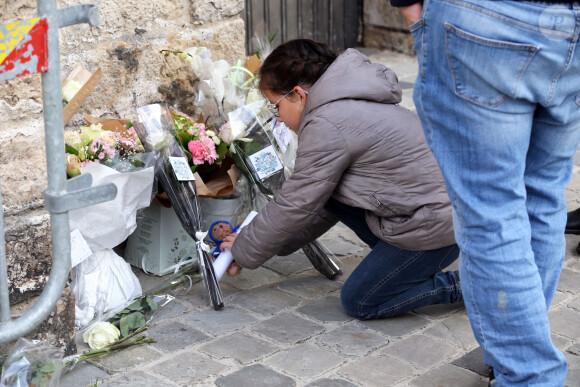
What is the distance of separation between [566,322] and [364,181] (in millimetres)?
824

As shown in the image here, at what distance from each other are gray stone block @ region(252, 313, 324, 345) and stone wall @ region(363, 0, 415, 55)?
3.53m

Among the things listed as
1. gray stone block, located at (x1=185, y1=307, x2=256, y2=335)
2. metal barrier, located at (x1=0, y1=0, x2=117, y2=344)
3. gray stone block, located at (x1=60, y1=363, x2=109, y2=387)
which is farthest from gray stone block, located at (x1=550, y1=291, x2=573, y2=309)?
metal barrier, located at (x1=0, y1=0, x2=117, y2=344)

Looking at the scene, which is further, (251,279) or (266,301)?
(251,279)

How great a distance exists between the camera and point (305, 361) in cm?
248

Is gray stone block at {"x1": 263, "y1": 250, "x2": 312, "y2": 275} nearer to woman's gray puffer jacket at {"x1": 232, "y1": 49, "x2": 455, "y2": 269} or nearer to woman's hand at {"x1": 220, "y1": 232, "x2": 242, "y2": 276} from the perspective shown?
woman's hand at {"x1": 220, "y1": 232, "x2": 242, "y2": 276}

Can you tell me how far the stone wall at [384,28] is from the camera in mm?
5855

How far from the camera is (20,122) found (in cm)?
220

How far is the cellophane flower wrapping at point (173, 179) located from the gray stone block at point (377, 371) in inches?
27.0

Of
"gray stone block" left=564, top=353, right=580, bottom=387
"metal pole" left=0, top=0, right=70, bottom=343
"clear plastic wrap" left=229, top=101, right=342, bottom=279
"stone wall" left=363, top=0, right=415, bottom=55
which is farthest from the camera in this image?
"stone wall" left=363, top=0, right=415, bottom=55

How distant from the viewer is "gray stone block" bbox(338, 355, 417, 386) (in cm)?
235

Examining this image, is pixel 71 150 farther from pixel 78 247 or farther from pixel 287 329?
pixel 287 329

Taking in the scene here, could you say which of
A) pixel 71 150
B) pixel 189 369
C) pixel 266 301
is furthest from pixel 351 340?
pixel 71 150

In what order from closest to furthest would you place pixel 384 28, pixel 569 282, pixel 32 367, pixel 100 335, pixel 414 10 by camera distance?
1. pixel 414 10
2. pixel 32 367
3. pixel 100 335
4. pixel 569 282
5. pixel 384 28

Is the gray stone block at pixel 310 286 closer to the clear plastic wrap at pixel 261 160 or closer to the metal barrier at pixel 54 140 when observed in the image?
the clear plastic wrap at pixel 261 160
